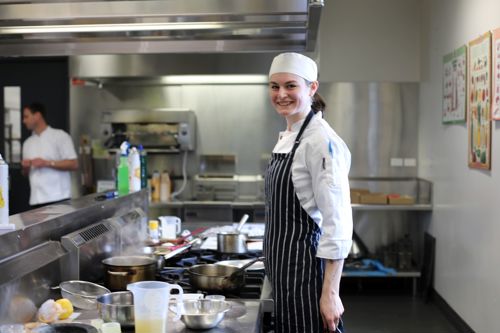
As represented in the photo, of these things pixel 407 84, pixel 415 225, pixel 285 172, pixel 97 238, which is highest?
pixel 407 84

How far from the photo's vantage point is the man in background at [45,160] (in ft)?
17.8

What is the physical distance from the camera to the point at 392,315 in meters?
5.04

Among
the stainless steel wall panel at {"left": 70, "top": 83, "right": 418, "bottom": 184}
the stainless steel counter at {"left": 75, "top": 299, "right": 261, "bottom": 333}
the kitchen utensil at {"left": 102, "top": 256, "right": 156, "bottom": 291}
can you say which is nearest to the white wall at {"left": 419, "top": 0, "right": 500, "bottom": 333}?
the stainless steel wall panel at {"left": 70, "top": 83, "right": 418, "bottom": 184}

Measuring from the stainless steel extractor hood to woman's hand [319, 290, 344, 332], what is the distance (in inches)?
39.6

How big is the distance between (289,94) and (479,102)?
7.83 ft

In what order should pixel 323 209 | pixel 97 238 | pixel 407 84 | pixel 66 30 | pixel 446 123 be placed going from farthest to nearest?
pixel 407 84 → pixel 446 123 → pixel 66 30 → pixel 97 238 → pixel 323 209

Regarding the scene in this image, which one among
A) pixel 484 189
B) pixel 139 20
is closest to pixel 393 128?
pixel 484 189

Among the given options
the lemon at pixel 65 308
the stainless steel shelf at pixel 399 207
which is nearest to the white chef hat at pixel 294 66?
the lemon at pixel 65 308

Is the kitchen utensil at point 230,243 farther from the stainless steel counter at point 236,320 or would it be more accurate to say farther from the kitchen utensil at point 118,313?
the kitchen utensil at point 118,313

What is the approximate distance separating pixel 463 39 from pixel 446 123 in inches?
29.4

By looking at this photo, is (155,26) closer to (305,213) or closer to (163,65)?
(305,213)

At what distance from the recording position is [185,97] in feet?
21.0

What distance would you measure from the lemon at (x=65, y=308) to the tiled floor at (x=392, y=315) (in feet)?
10.1

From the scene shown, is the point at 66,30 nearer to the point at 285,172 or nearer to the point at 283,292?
the point at 285,172
